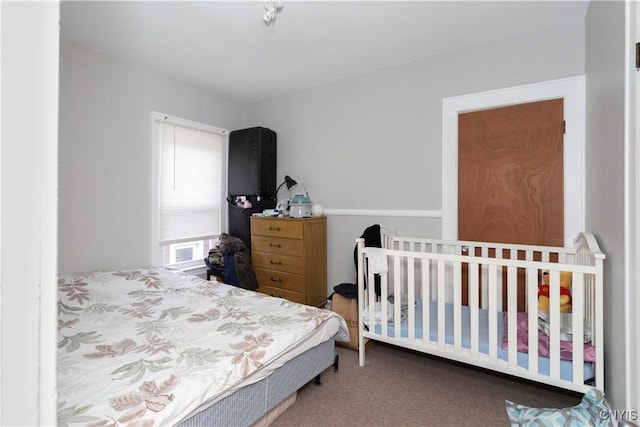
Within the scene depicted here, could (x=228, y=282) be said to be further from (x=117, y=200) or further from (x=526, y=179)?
(x=526, y=179)

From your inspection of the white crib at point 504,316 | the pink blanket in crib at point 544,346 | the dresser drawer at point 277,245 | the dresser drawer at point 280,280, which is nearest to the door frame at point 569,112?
the white crib at point 504,316

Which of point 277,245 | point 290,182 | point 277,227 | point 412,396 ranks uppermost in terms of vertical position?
point 290,182

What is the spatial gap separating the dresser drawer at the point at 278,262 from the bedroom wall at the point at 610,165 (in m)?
2.11

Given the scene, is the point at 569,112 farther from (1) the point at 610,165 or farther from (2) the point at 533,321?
(2) the point at 533,321

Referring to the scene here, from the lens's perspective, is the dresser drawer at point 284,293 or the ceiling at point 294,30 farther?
the dresser drawer at point 284,293

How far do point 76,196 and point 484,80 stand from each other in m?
3.31

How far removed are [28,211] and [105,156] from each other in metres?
2.62

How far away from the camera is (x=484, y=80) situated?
233 cm

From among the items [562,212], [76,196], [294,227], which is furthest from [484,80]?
[76,196]

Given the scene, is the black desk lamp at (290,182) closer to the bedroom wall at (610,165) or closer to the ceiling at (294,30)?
the ceiling at (294,30)

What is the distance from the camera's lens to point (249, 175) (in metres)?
3.29

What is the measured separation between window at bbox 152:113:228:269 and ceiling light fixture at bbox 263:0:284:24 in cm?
152

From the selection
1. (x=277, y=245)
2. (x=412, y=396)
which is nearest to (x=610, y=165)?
(x=412, y=396)

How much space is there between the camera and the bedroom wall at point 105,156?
2295mm
